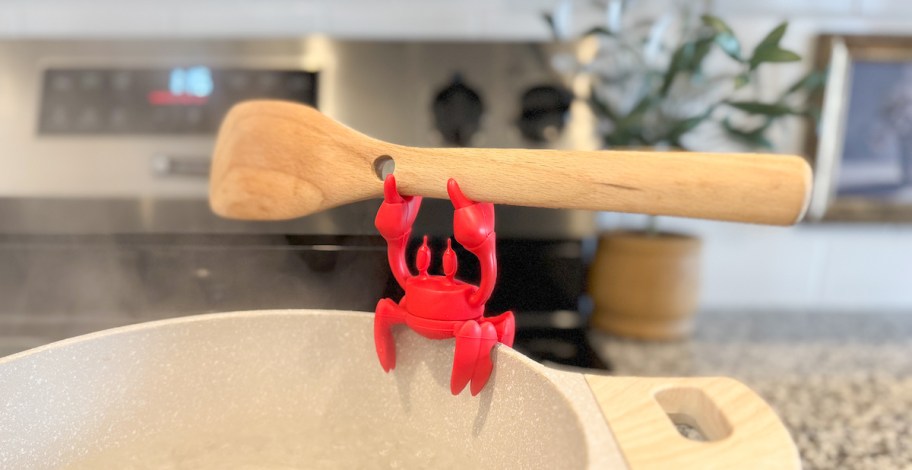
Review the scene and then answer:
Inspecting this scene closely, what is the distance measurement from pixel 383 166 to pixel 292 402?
19 cm

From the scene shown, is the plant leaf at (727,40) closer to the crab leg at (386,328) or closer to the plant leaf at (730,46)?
the plant leaf at (730,46)

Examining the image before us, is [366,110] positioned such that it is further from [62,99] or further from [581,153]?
[581,153]

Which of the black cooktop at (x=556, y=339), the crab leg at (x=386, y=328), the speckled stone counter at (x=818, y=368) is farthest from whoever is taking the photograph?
the black cooktop at (x=556, y=339)

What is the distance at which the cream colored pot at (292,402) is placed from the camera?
0.30 metres

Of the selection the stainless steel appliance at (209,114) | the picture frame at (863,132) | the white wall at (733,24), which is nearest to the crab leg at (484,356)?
the stainless steel appliance at (209,114)

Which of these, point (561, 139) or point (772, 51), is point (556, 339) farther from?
point (772, 51)

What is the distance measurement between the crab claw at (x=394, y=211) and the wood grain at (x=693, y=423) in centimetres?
13

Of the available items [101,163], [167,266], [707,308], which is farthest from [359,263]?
[707,308]

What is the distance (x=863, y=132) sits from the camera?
0.79 m

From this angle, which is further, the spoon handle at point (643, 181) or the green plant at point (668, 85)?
the green plant at point (668, 85)

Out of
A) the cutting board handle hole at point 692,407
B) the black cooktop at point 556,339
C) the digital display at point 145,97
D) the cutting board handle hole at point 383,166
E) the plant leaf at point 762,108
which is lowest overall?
the black cooktop at point 556,339

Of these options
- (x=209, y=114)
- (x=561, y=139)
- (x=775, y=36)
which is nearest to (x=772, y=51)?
(x=775, y=36)

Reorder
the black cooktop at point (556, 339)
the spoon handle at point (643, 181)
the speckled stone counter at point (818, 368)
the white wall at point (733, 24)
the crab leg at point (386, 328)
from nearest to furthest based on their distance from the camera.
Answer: the spoon handle at point (643, 181) < the crab leg at point (386, 328) < the speckled stone counter at point (818, 368) < the black cooktop at point (556, 339) < the white wall at point (733, 24)

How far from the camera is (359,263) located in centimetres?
42
